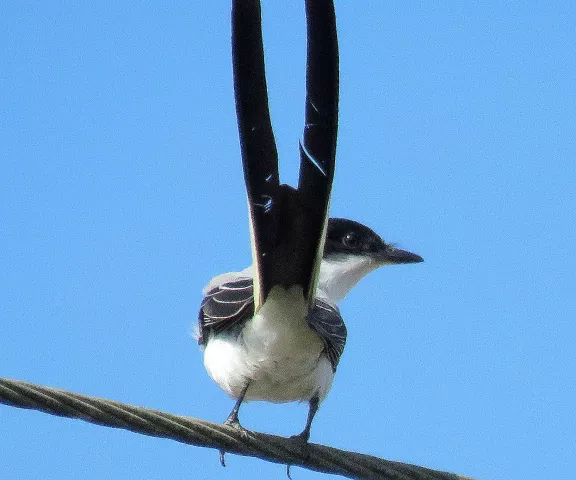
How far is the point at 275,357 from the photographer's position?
19.1ft

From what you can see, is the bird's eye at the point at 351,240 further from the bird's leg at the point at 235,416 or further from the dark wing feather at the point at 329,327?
the bird's leg at the point at 235,416

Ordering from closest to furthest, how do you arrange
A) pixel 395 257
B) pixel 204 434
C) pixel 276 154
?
1. pixel 204 434
2. pixel 276 154
3. pixel 395 257

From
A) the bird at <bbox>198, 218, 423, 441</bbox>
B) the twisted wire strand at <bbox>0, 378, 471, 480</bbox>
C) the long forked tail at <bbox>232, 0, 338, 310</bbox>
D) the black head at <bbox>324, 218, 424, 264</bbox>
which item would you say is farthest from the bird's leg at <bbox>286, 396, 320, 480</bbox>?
the black head at <bbox>324, 218, 424, 264</bbox>

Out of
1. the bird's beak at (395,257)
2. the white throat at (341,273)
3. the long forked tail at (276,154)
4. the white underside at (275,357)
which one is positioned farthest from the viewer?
the bird's beak at (395,257)

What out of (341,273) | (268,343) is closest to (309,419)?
(268,343)

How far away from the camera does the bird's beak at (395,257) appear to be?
7.75m

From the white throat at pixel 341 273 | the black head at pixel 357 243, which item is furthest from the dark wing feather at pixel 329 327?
the black head at pixel 357 243

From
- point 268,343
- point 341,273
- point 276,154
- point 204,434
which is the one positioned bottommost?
point 204,434

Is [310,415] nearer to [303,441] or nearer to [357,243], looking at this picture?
[303,441]

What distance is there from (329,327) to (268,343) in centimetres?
31

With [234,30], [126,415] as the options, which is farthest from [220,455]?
[234,30]

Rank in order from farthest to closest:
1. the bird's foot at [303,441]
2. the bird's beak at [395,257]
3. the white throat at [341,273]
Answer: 1. the bird's beak at [395,257]
2. the white throat at [341,273]
3. the bird's foot at [303,441]

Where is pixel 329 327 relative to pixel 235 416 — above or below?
above

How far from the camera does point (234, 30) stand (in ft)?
14.3
